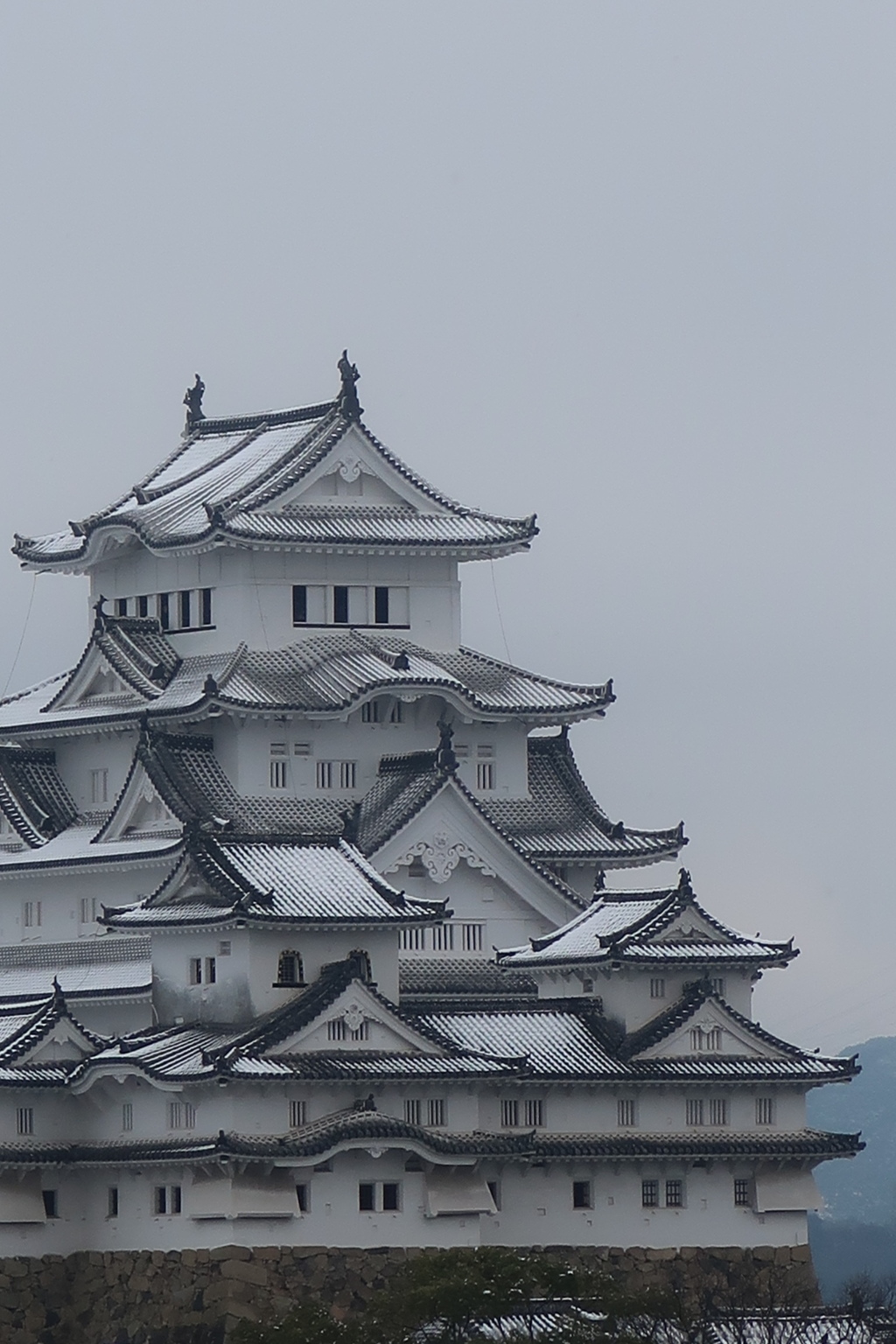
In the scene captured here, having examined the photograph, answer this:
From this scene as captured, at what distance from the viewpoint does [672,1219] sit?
245ft

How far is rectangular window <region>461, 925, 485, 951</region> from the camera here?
262 ft

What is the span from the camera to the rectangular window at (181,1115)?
70.9m

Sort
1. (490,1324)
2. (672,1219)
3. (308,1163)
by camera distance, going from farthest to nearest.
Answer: (672,1219), (308,1163), (490,1324)

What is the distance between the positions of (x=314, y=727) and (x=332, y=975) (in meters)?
9.81

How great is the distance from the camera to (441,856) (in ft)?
260

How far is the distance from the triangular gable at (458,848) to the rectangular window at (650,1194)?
25.8 ft

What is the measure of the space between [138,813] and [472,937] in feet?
25.5

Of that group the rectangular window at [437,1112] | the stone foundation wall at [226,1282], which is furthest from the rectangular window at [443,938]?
the stone foundation wall at [226,1282]

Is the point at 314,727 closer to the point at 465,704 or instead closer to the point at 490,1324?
the point at 465,704

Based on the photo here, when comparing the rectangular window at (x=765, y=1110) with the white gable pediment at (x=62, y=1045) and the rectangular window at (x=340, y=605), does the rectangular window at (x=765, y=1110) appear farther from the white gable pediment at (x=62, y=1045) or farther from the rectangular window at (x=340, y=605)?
the rectangular window at (x=340, y=605)

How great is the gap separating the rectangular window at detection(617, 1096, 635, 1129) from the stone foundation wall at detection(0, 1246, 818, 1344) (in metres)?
2.52

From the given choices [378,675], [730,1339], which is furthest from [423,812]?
[730,1339]

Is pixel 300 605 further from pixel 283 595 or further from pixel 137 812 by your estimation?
pixel 137 812

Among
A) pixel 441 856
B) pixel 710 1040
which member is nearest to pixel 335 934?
pixel 441 856
